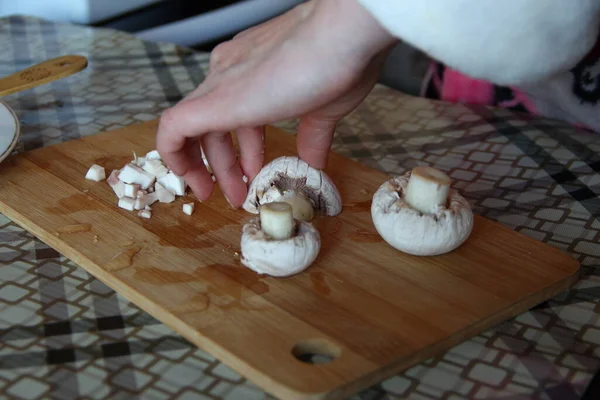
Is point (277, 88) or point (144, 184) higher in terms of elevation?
point (277, 88)

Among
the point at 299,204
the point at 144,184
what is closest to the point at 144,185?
the point at 144,184

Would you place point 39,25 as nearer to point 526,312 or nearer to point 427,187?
point 427,187

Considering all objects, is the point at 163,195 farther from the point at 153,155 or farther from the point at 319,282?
the point at 319,282

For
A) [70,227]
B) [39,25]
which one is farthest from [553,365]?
[39,25]

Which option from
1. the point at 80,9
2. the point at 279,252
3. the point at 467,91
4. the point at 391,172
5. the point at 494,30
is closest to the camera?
the point at 494,30

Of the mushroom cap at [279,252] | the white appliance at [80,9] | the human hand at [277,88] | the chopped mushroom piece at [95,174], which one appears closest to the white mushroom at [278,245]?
the mushroom cap at [279,252]

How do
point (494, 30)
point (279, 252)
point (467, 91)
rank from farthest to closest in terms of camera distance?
point (467, 91) → point (279, 252) → point (494, 30)

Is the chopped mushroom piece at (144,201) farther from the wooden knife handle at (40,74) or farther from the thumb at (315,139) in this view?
the wooden knife handle at (40,74)
